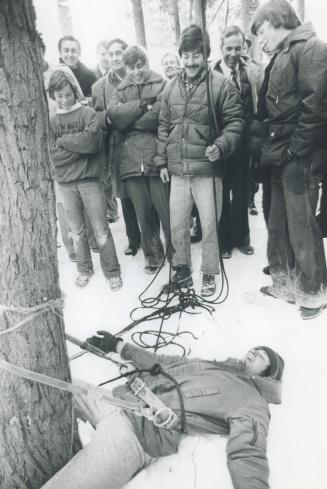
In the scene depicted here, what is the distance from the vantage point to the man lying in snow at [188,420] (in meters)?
1.88

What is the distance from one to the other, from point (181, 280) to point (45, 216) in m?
2.43

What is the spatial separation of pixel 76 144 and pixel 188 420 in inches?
103

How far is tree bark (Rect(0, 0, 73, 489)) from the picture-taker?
5.17ft

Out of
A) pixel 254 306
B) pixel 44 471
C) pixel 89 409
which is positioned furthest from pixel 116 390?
pixel 254 306

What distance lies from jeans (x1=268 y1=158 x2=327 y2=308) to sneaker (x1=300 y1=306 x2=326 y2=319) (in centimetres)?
3

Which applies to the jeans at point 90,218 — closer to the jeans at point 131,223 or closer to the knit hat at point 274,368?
the jeans at point 131,223

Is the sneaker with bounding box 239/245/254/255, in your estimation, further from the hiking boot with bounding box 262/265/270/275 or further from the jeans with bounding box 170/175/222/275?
the jeans with bounding box 170/175/222/275

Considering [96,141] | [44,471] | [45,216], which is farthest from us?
[96,141]

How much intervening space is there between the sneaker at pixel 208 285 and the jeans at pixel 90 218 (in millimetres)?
900

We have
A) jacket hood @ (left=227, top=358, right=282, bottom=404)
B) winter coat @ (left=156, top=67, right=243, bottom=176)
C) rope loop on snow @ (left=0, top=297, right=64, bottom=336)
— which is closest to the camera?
rope loop on snow @ (left=0, top=297, right=64, bottom=336)

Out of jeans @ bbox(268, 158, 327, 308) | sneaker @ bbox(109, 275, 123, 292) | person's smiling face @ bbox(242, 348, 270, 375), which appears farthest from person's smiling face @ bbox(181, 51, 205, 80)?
person's smiling face @ bbox(242, 348, 270, 375)

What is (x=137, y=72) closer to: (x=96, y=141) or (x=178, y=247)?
(x=96, y=141)

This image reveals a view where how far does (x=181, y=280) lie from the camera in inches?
161

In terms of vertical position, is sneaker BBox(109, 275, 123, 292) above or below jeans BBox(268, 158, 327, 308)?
below
